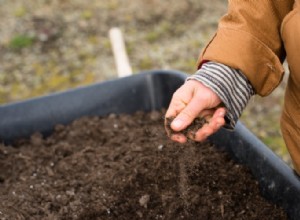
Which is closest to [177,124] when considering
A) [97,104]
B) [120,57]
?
[97,104]

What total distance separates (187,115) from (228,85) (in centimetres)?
14

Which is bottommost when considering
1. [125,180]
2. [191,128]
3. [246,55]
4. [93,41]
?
[93,41]

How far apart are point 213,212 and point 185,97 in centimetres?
41

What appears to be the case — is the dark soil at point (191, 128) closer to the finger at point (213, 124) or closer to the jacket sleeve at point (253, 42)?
the finger at point (213, 124)

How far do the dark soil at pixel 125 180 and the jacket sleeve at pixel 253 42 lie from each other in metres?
0.35

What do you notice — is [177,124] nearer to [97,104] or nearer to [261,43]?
[261,43]

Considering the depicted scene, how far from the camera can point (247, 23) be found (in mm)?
1122

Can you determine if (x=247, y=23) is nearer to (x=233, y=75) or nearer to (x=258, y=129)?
(x=233, y=75)

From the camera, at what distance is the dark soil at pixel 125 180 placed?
1314mm

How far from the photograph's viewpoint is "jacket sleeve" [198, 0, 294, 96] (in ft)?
3.63

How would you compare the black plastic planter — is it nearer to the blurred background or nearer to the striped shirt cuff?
the striped shirt cuff

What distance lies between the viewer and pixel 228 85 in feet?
3.57

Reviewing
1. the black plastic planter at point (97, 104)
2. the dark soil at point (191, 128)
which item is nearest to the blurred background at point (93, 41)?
the black plastic planter at point (97, 104)

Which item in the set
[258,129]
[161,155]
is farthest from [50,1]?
[161,155]
